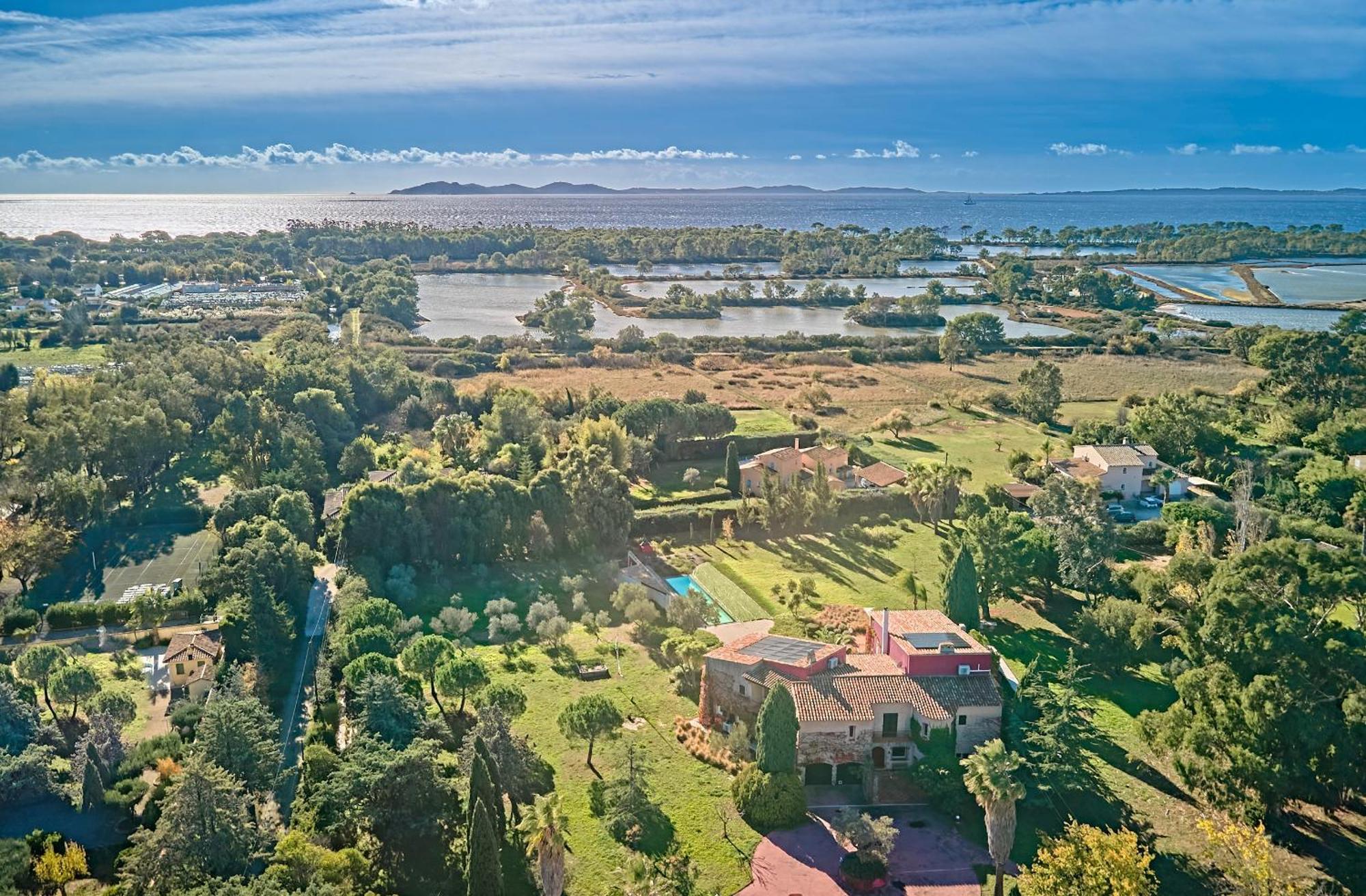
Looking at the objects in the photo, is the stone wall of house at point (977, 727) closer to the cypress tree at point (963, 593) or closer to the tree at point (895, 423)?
the cypress tree at point (963, 593)

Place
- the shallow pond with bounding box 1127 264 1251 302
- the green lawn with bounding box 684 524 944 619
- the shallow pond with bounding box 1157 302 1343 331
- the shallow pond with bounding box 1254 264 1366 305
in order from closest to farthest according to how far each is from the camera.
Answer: the green lawn with bounding box 684 524 944 619, the shallow pond with bounding box 1157 302 1343 331, the shallow pond with bounding box 1254 264 1366 305, the shallow pond with bounding box 1127 264 1251 302

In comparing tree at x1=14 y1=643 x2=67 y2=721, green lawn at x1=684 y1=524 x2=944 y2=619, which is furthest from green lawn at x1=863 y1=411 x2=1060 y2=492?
tree at x1=14 y1=643 x2=67 y2=721

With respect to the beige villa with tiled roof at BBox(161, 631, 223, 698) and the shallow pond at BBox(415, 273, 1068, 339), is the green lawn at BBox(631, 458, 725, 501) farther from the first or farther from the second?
the shallow pond at BBox(415, 273, 1068, 339)

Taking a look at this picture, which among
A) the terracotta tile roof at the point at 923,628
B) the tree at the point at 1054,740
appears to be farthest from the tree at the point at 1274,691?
the terracotta tile roof at the point at 923,628

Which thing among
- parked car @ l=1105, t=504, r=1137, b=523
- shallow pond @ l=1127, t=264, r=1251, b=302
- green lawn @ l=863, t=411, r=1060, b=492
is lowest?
parked car @ l=1105, t=504, r=1137, b=523

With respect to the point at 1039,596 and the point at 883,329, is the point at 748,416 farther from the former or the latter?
the point at 883,329

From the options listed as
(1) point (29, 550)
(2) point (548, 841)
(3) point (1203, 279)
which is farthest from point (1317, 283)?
(1) point (29, 550)

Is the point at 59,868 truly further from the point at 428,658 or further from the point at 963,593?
the point at 963,593
